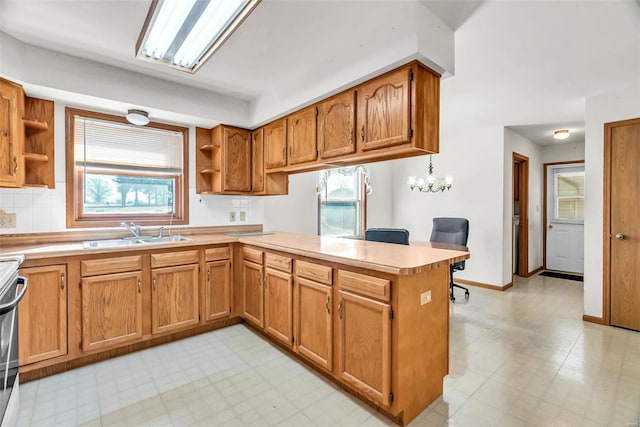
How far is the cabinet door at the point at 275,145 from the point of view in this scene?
3.13 meters

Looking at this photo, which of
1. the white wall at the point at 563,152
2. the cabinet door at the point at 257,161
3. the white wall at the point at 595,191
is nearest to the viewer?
the white wall at the point at 595,191

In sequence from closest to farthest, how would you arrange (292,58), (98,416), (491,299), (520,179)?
(98,416)
(292,58)
(491,299)
(520,179)

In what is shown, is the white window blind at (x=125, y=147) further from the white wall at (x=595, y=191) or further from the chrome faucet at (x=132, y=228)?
the white wall at (x=595, y=191)

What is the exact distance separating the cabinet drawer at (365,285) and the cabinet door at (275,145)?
62.3 inches

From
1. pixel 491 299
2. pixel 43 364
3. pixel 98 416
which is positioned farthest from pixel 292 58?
pixel 491 299

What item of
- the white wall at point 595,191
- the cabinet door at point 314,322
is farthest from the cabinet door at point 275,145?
the white wall at point 595,191

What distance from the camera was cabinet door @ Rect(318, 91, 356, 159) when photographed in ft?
7.83

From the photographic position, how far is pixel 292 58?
2.48 metres

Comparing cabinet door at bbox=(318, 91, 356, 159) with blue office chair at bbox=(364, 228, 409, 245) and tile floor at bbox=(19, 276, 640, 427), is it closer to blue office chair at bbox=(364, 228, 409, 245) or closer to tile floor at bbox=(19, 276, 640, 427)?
blue office chair at bbox=(364, 228, 409, 245)

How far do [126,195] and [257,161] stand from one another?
4.54ft

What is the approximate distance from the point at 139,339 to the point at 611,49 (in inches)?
174

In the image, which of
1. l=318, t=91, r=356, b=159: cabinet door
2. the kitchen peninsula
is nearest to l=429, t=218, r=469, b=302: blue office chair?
the kitchen peninsula

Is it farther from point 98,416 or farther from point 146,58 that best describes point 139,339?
point 146,58

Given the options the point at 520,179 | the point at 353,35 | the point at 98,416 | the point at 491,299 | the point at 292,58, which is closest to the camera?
the point at 98,416
